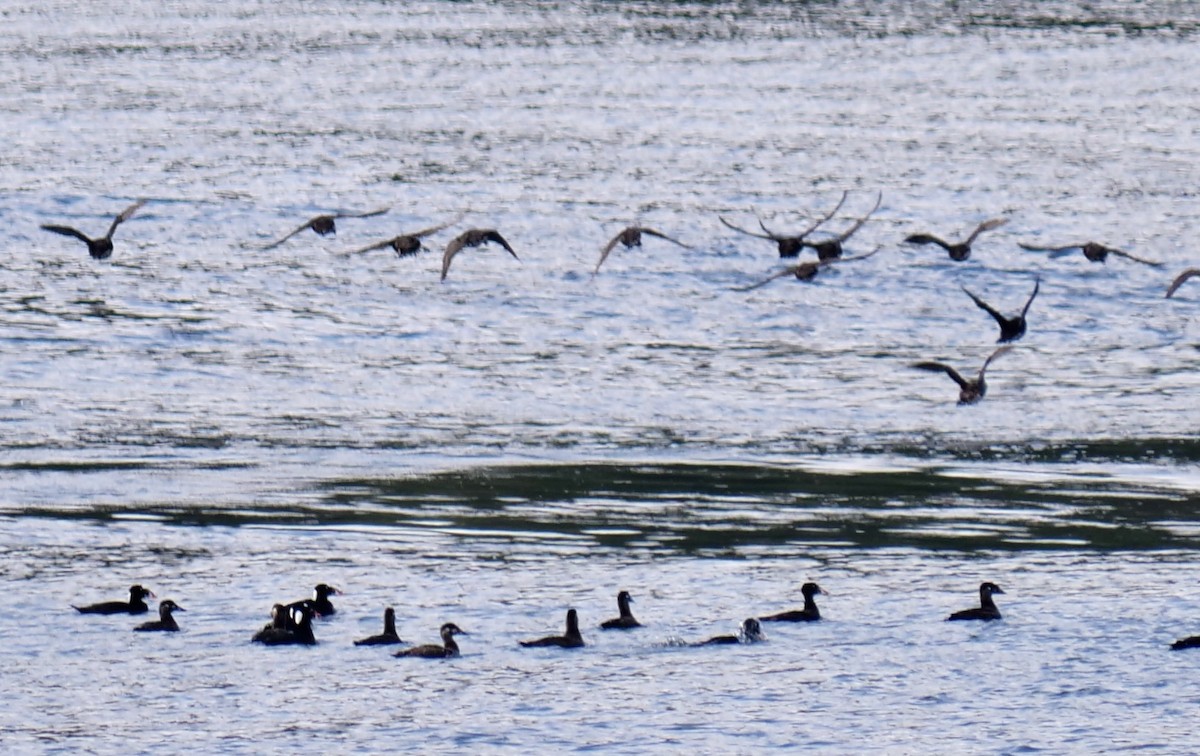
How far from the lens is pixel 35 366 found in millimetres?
32625

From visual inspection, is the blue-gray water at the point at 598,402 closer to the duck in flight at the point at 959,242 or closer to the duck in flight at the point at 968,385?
the duck in flight at the point at 968,385

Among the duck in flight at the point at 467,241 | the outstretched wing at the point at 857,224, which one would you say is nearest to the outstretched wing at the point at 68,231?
the duck in flight at the point at 467,241

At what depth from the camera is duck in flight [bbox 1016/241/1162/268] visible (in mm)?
37562

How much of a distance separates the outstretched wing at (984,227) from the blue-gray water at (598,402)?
1.46 ft

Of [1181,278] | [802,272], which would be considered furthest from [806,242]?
[1181,278]

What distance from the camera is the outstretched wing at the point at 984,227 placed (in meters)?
38.9

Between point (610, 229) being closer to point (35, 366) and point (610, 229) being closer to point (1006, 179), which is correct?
point (1006, 179)

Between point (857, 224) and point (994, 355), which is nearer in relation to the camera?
point (994, 355)

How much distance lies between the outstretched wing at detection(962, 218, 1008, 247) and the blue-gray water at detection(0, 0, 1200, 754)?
444 millimetres

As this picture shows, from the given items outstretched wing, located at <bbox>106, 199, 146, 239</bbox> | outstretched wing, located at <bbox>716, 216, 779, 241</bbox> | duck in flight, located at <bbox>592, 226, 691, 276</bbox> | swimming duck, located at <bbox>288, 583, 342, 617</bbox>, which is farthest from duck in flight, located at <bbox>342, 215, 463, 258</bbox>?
swimming duck, located at <bbox>288, 583, 342, 617</bbox>

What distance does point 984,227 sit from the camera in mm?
39875

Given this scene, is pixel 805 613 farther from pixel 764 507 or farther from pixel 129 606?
pixel 129 606

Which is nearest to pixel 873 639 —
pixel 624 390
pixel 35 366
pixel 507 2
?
pixel 624 390

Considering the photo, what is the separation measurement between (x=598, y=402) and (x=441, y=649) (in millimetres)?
10200
